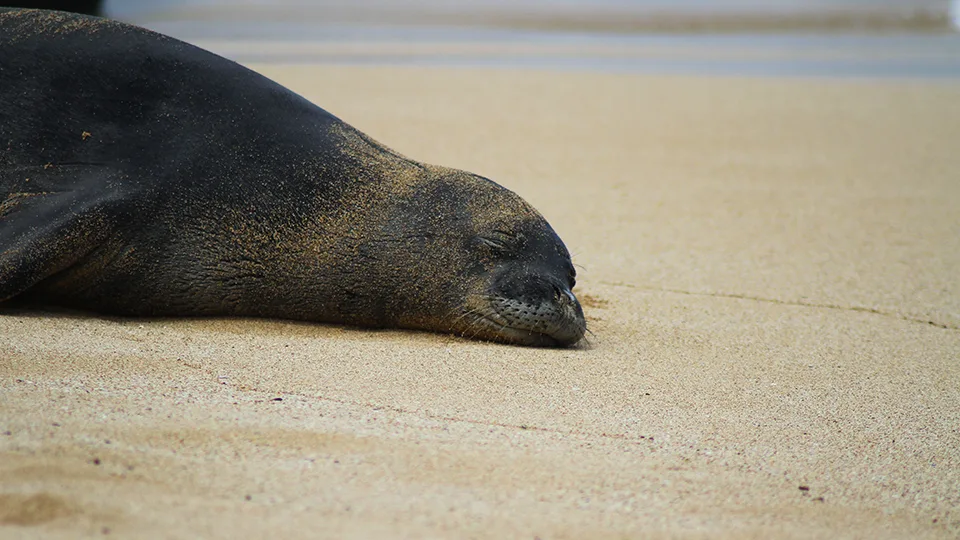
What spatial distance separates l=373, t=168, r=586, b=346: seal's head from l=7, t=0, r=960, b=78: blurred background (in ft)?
37.5

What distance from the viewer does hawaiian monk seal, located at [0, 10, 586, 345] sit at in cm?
438

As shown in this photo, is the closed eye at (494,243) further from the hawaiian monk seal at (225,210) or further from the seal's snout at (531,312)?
the seal's snout at (531,312)

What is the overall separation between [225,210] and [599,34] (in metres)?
21.3

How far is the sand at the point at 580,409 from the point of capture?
2641mm

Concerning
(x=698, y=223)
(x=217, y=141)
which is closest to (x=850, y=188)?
(x=698, y=223)

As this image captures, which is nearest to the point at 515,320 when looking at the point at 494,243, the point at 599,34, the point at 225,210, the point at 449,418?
the point at 494,243

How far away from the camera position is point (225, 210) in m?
4.52

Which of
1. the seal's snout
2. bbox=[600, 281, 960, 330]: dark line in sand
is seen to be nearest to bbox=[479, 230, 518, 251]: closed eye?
the seal's snout

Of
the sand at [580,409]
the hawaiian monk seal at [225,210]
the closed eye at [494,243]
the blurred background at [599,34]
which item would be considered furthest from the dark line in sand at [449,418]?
the blurred background at [599,34]

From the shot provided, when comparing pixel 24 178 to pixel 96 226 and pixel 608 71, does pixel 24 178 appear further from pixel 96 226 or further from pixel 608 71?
pixel 608 71

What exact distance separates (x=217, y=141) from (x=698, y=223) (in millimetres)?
4000

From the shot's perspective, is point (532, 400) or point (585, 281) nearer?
point (532, 400)

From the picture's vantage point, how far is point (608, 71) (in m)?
16.0

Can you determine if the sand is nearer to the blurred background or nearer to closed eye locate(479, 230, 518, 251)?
closed eye locate(479, 230, 518, 251)
